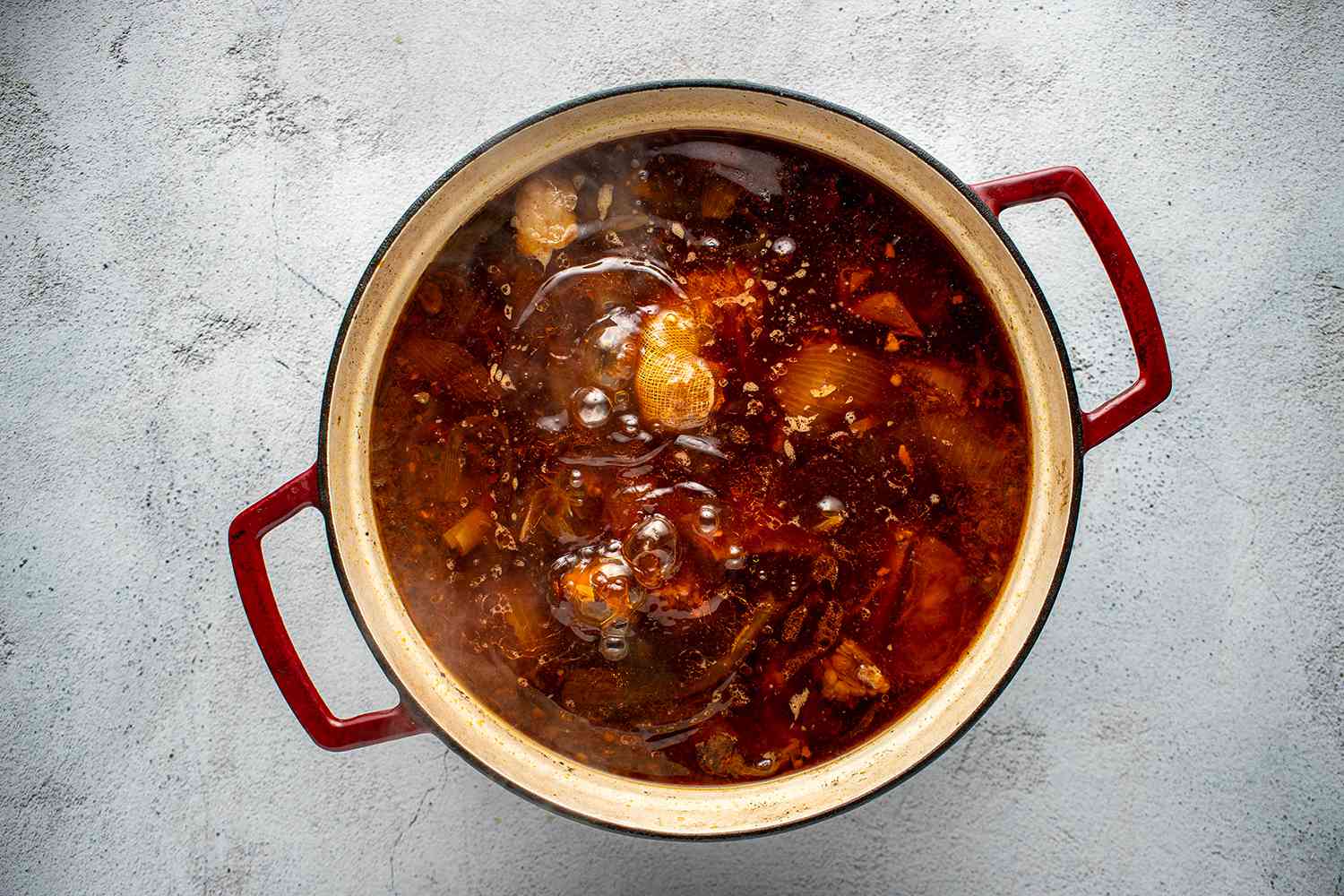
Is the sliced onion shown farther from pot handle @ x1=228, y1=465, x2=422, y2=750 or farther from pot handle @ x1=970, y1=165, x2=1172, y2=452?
pot handle @ x1=970, y1=165, x2=1172, y2=452

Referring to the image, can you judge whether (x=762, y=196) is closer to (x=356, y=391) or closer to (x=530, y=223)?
(x=530, y=223)

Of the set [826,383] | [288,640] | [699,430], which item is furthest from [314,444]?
[826,383]

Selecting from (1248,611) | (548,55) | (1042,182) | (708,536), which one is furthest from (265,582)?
(1248,611)

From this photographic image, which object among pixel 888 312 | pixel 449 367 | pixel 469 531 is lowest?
pixel 469 531

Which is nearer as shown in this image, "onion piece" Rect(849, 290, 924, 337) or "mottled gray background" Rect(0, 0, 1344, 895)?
"onion piece" Rect(849, 290, 924, 337)

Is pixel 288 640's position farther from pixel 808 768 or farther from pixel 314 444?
pixel 808 768

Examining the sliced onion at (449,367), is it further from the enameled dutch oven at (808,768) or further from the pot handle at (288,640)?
the pot handle at (288,640)

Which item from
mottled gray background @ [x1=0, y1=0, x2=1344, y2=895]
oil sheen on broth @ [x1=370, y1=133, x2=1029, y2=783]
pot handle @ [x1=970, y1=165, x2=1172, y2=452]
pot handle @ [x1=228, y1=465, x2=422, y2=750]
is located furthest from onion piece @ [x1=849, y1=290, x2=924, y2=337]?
pot handle @ [x1=228, y1=465, x2=422, y2=750]
